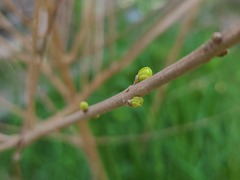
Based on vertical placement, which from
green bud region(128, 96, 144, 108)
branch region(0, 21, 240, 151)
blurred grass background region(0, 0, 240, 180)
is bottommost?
branch region(0, 21, 240, 151)

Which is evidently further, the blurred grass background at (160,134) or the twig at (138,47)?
the blurred grass background at (160,134)

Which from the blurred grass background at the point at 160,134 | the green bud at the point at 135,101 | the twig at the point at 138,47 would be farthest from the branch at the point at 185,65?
the blurred grass background at the point at 160,134

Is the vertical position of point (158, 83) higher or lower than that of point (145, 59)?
lower

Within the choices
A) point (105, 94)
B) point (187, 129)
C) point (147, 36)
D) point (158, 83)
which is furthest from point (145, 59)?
point (158, 83)

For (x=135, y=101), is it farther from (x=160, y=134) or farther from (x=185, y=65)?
(x=160, y=134)

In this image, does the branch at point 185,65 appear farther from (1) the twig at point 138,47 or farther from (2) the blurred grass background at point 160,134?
(2) the blurred grass background at point 160,134

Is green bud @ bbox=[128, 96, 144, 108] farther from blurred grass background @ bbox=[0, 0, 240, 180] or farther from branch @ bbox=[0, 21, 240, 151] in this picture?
blurred grass background @ bbox=[0, 0, 240, 180]

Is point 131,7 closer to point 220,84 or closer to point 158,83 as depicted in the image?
point 220,84

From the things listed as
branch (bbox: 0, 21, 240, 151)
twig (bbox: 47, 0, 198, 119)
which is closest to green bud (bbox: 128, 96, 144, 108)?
branch (bbox: 0, 21, 240, 151)
